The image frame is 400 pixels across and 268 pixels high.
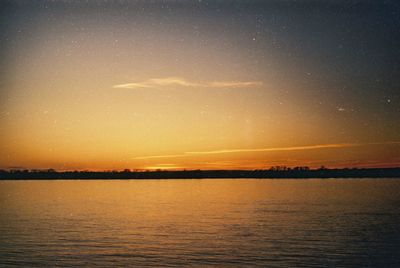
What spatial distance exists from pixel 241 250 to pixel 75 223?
102 feet

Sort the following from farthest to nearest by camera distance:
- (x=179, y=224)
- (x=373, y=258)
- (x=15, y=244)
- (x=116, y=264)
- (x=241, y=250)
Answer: (x=179, y=224) → (x=15, y=244) → (x=241, y=250) → (x=373, y=258) → (x=116, y=264)

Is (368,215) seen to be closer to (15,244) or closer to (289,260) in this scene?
(289,260)

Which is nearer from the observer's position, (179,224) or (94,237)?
(94,237)

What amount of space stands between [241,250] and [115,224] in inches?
1041

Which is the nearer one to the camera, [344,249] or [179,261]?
[179,261]

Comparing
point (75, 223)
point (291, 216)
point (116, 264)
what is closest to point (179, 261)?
point (116, 264)

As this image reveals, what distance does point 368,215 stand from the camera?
75.1 meters

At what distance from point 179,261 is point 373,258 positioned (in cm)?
1524

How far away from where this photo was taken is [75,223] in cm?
6656

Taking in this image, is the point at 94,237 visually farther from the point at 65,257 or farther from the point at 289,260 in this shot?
the point at 289,260

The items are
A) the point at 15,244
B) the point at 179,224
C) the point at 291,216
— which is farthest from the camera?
the point at 291,216

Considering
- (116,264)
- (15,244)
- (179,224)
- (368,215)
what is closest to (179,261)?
(116,264)

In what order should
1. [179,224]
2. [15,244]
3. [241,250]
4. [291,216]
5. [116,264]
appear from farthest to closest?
1. [291,216]
2. [179,224]
3. [15,244]
4. [241,250]
5. [116,264]

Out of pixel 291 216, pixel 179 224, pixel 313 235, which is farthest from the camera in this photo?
pixel 291 216
